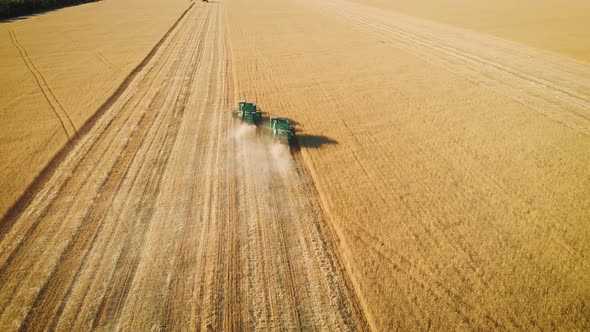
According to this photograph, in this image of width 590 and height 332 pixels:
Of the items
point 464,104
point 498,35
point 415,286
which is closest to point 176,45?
point 464,104

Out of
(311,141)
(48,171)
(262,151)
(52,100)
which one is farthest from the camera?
(52,100)

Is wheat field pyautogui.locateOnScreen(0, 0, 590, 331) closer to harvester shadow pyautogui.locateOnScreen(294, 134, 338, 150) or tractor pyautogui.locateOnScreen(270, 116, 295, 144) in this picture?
harvester shadow pyautogui.locateOnScreen(294, 134, 338, 150)

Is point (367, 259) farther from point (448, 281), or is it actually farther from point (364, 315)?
point (448, 281)

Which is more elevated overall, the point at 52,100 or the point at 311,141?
the point at 52,100

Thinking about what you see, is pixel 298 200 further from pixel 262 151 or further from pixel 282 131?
pixel 282 131

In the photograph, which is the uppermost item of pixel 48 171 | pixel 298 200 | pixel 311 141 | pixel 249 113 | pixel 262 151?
pixel 249 113

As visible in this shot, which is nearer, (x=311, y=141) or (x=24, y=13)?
(x=311, y=141)

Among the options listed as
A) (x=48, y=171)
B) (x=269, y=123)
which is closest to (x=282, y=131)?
(x=269, y=123)

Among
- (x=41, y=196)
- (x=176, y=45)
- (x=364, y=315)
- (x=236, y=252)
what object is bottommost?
(x=364, y=315)
